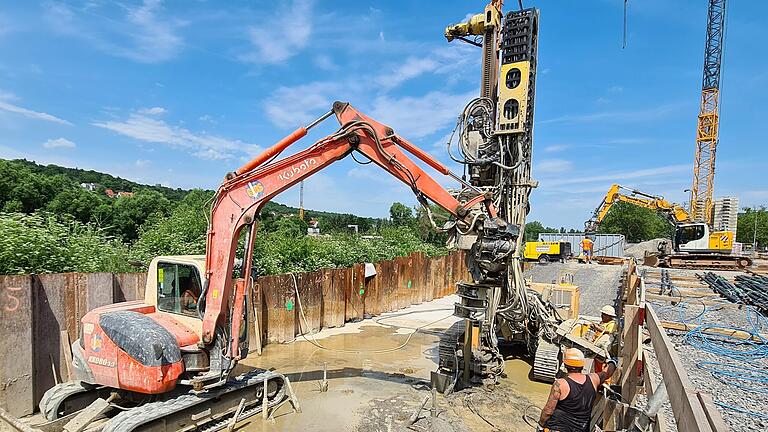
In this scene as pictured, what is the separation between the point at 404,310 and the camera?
1689 cm

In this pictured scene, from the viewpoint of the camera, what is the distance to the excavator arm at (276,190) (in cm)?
627

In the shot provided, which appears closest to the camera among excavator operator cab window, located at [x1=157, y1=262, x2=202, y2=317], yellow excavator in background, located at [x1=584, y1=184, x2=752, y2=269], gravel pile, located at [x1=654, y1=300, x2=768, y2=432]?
gravel pile, located at [x1=654, y1=300, x2=768, y2=432]

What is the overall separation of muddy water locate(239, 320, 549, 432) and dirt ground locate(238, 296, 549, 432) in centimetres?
1

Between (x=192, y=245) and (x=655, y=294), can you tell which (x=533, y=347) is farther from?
(x=192, y=245)

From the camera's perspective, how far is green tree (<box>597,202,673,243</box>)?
63.2m

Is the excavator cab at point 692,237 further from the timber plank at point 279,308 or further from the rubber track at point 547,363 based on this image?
the timber plank at point 279,308

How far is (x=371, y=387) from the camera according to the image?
8391mm

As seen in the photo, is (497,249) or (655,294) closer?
(497,249)

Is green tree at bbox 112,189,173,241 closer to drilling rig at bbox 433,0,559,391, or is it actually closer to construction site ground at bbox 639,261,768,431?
drilling rig at bbox 433,0,559,391

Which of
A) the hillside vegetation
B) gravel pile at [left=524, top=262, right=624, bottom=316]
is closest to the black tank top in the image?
the hillside vegetation

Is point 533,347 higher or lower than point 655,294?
lower

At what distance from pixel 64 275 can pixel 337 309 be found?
7.55m

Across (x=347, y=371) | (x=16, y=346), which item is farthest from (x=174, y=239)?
(x=347, y=371)

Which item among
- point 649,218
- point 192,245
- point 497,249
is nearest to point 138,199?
point 192,245
